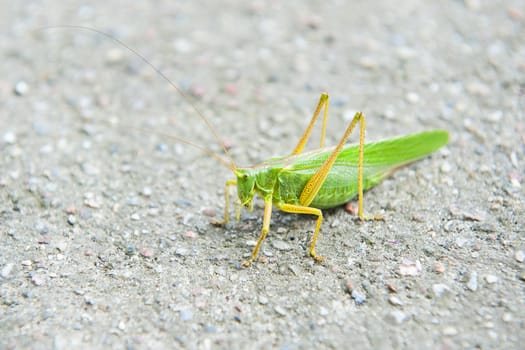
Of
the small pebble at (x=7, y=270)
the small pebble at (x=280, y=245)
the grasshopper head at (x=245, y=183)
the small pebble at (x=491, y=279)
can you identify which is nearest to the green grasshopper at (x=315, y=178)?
the grasshopper head at (x=245, y=183)

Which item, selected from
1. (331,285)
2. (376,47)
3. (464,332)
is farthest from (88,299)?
(376,47)

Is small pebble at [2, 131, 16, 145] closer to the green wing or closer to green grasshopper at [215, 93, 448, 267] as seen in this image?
green grasshopper at [215, 93, 448, 267]

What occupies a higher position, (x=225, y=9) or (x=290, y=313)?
(x=225, y=9)

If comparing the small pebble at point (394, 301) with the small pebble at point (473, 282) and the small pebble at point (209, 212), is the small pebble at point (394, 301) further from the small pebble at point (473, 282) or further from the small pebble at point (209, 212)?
the small pebble at point (209, 212)

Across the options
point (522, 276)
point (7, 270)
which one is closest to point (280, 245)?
point (522, 276)

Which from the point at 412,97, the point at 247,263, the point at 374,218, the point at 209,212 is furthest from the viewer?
the point at 412,97

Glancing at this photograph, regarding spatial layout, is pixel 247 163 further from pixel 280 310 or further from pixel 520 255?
pixel 520 255

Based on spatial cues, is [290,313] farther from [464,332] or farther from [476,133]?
[476,133]

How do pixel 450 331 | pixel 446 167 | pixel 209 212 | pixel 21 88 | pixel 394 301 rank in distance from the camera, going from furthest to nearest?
pixel 21 88
pixel 446 167
pixel 209 212
pixel 394 301
pixel 450 331
